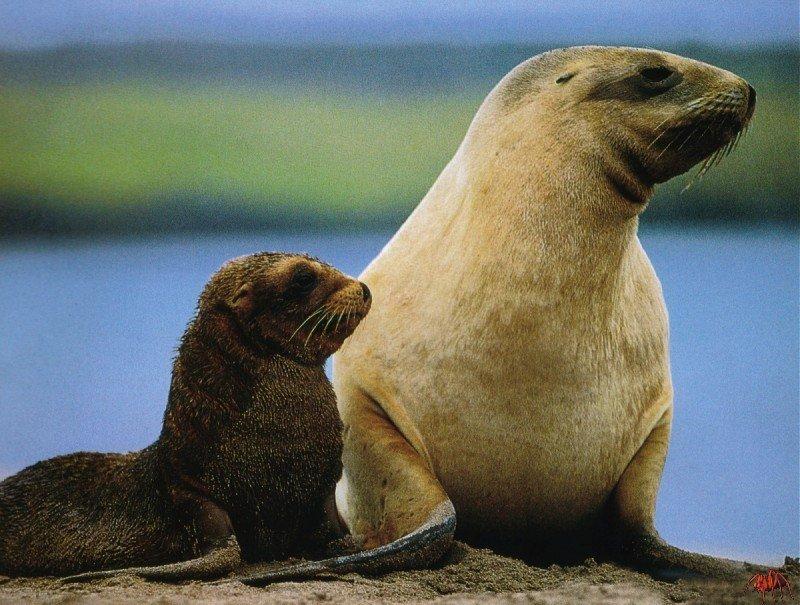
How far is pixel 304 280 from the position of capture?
388 cm

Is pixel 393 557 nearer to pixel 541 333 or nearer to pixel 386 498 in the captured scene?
pixel 386 498

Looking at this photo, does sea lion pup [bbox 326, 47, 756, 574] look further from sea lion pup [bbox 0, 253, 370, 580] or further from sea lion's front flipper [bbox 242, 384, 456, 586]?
sea lion pup [bbox 0, 253, 370, 580]

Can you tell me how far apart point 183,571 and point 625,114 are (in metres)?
1.88

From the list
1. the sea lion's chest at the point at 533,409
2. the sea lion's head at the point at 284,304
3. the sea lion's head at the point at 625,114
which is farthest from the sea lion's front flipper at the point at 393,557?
the sea lion's head at the point at 625,114

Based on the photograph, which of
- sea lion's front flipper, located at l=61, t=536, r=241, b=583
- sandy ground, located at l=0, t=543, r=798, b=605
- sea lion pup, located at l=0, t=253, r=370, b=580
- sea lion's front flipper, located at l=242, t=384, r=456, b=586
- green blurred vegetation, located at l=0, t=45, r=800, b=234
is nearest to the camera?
sandy ground, located at l=0, t=543, r=798, b=605

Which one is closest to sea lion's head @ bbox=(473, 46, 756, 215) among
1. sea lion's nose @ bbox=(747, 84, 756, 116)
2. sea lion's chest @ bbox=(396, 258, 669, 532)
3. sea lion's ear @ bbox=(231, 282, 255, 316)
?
sea lion's nose @ bbox=(747, 84, 756, 116)

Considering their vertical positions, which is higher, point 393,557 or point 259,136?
point 259,136

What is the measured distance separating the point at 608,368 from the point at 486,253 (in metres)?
0.54

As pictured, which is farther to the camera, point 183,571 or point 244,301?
point 244,301

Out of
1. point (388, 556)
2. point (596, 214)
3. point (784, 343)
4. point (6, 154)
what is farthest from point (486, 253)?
point (6, 154)

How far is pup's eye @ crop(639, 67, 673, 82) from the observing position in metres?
3.83

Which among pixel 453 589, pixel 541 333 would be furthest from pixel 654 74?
pixel 453 589

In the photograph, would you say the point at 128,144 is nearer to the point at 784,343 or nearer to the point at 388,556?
the point at 388,556

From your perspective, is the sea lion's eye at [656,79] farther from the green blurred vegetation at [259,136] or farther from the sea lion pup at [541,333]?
the green blurred vegetation at [259,136]
